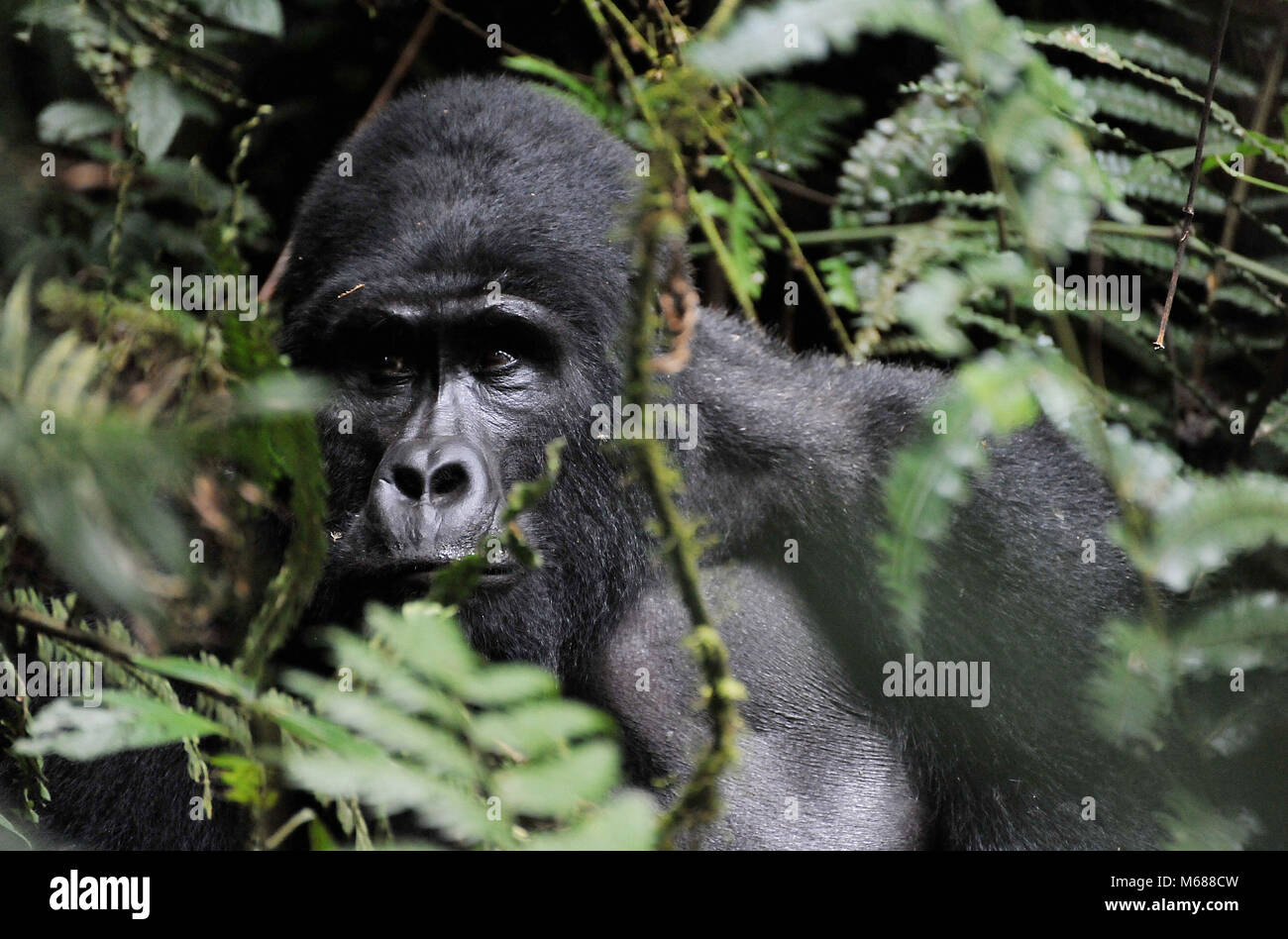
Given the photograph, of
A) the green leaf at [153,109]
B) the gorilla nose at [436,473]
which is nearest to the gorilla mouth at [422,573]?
the gorilla nose at [436,473]

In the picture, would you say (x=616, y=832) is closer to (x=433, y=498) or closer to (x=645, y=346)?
(x=645, y=346)

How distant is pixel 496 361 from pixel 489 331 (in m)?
0.08

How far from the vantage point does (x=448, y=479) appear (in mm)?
2867

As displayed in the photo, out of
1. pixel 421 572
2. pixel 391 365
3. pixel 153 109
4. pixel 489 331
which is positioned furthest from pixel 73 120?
pixel 421 572

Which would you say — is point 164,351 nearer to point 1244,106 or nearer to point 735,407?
point 735,407

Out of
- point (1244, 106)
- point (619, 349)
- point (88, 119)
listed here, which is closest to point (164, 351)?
point (88, 119)

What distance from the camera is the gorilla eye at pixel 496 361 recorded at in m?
3.28

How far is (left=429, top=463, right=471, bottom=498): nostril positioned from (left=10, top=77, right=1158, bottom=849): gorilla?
52 mm

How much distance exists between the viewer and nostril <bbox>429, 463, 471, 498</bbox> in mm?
2852

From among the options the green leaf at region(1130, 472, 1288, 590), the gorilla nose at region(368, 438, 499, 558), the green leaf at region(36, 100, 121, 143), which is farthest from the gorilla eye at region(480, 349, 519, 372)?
the green leaf at region(36, 100, 121, 143)

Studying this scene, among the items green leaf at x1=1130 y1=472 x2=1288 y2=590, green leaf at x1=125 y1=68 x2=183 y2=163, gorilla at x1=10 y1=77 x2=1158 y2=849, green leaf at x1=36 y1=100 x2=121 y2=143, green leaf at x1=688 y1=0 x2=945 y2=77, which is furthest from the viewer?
green leaf at x1=36 y1=100 x2=121 y2=143

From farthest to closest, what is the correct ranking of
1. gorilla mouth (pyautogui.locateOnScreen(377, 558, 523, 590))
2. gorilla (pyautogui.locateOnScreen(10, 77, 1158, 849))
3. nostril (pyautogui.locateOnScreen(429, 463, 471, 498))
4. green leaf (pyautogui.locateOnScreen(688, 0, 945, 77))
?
gorilla (pyautogui.locateOnScreen(10, 77, 1158, 849))
nostril (pyautogui.locateOnScreen(429, 463, 471, 498))
gorilla mouth (pyautogui.locateOnScreen(377, 558, 523, 590))
green leaf (pyautogui.locateOnScreen(688, 0, 945, 77))

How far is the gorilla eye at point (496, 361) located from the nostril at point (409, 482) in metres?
0.52

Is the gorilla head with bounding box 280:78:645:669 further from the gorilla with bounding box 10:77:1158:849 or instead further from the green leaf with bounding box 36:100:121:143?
the green leaf with bounding box 36:100:121:143
